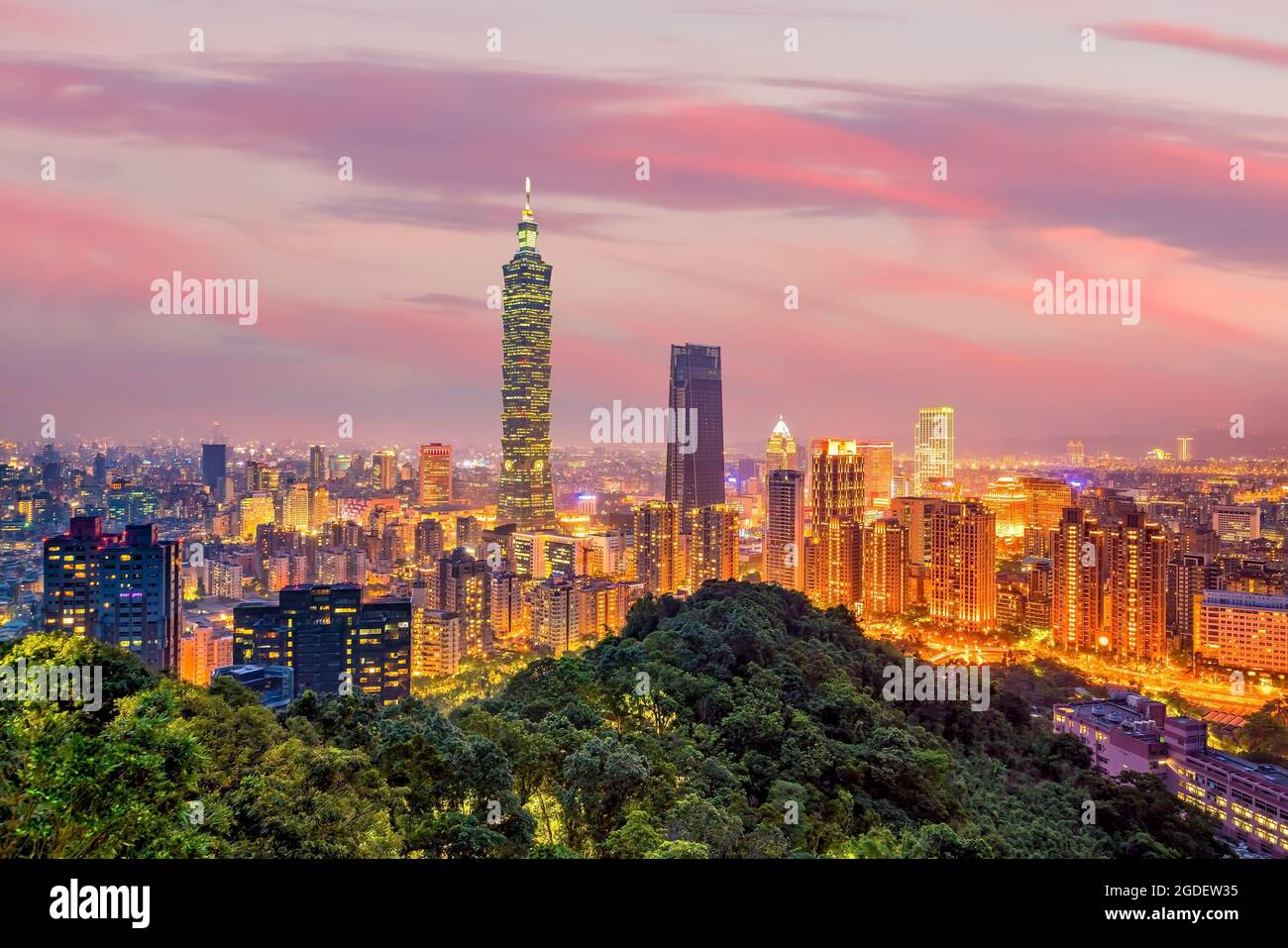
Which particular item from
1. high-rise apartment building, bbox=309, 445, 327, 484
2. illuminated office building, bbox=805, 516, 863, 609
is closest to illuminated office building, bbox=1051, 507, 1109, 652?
illuminated office building, bbox=805, 516, 863, 609

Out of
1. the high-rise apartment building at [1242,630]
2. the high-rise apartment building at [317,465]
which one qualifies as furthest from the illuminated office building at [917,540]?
the high-rise apartment building at [317,465]

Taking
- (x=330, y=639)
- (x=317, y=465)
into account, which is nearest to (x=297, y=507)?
(x=317, y=465)

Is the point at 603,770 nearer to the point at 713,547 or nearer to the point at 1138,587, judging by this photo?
the point at 1138,587

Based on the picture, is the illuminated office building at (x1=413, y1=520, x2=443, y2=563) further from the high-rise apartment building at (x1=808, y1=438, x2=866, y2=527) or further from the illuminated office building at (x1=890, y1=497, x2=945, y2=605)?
the illuminated office building at (x1=890, y1=497, x2=945, y2=605)

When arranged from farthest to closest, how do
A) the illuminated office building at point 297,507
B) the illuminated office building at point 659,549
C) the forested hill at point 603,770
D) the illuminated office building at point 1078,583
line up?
the illuminated office building at point 659,549
the illuminated office building at point 297,507
the illuminated office building at point 1078,583
the forested hill at point 603,770

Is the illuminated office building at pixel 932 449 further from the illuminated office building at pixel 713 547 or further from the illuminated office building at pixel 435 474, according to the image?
the illuminated office building at pixel 435 474

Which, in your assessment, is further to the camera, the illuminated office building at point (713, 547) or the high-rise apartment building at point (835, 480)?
the high-rise apartment building at point (835, 480)
